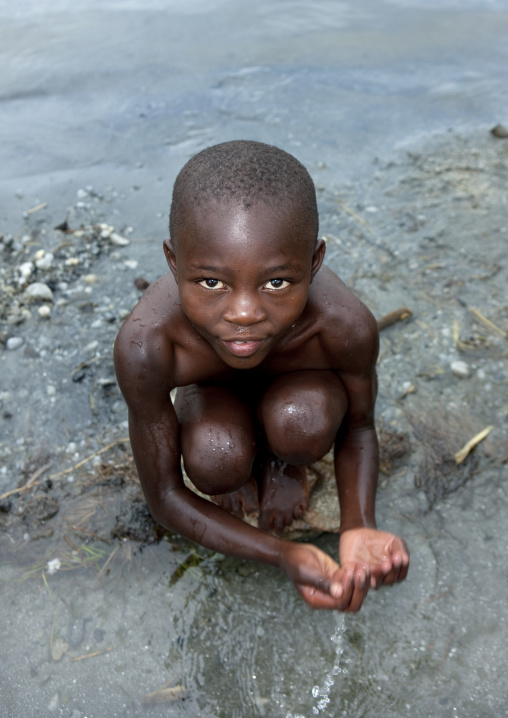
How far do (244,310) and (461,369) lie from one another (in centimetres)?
159

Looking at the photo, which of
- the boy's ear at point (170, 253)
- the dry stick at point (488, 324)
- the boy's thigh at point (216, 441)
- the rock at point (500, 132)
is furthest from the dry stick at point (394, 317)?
the rock at point (500, 132)

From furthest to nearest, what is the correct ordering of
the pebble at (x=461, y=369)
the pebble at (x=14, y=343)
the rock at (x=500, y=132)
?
1. the rock at (x=500, y=132)
2. the pebble at (x=14, y=343)
3. the pebble at (x=461, y=369)

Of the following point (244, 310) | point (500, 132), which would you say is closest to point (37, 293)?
point (244, 310)

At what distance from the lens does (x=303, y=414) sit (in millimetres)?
1978

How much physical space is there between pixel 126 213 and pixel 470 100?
2923 mm

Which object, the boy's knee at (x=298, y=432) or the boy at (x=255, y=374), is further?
the boy's knee at (x=298, y=432)

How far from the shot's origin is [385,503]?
2.43m

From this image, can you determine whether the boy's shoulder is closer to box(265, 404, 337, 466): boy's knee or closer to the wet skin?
the wet skin

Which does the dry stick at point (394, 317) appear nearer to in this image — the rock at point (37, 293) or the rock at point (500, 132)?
the rock at point (37, 293)

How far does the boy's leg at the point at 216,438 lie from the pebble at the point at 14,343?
3.84 feet

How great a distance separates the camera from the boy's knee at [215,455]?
1977 mm

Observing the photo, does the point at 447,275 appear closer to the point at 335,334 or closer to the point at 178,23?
the point at 335,334

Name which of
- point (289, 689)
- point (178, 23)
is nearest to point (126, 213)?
point (289, 689)

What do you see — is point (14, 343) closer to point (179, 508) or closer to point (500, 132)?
point (179, 508)
